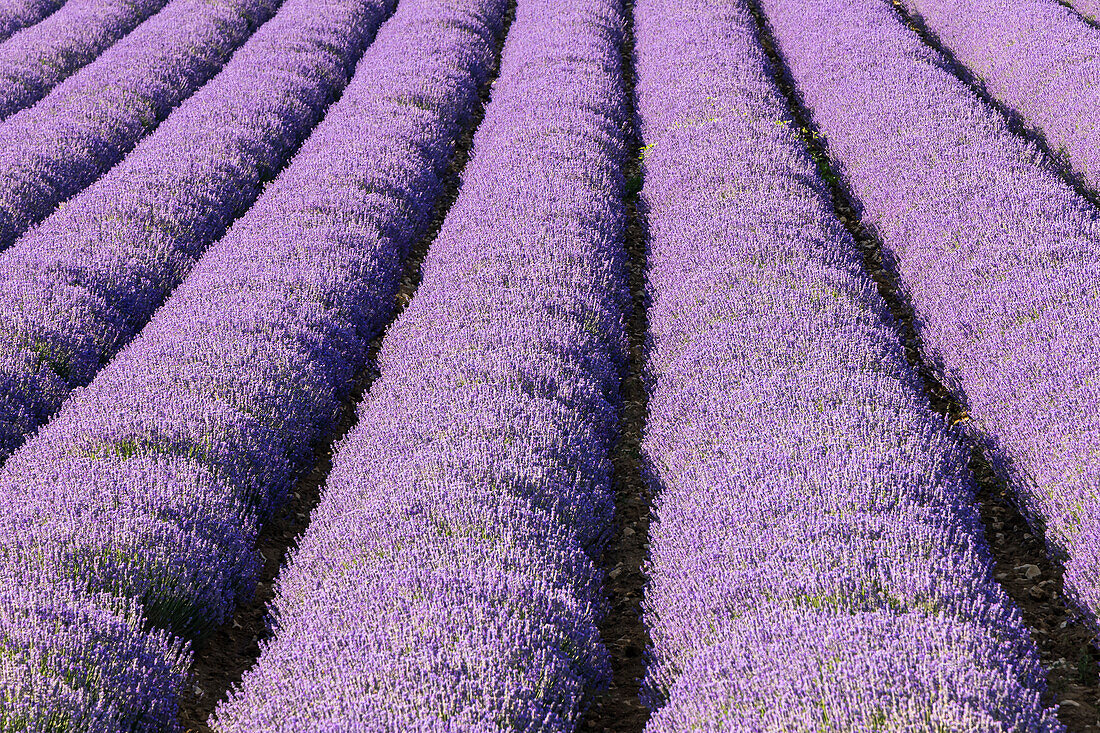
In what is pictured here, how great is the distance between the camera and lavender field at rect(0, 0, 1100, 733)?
3150 millimetres

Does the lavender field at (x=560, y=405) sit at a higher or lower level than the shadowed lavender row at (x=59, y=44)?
higher

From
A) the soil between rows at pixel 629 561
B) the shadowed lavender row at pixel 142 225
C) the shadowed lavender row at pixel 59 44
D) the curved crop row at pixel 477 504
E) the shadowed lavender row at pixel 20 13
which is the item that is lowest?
the shadowed lavender row at pixel 20 13

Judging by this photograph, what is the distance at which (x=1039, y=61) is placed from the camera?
929 cm

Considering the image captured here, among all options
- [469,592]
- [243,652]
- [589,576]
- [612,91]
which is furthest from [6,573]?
[612,91]

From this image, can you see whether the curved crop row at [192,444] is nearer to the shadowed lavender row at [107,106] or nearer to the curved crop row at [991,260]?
the shadowed lavender row at [107,106]

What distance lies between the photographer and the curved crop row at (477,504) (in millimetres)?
3027

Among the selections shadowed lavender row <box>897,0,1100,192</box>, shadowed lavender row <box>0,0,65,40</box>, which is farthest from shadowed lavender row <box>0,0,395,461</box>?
shadowed lavender row <box>897,0,1100,192</box>

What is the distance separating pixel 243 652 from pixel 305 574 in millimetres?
507

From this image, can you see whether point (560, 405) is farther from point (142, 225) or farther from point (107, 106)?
point (107, 106)

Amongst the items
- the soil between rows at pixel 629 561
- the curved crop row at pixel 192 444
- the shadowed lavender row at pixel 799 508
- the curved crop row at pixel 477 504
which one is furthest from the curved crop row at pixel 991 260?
the curved crop row at pixel 192 444

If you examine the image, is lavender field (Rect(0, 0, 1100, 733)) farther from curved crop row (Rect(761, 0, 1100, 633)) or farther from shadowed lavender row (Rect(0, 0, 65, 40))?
shadowed lavender row (Rect(0, 0, 65, 40))

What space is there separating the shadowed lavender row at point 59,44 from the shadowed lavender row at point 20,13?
1.33 ft

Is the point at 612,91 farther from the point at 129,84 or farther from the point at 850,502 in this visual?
the point at 850,502

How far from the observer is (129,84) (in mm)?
10094
